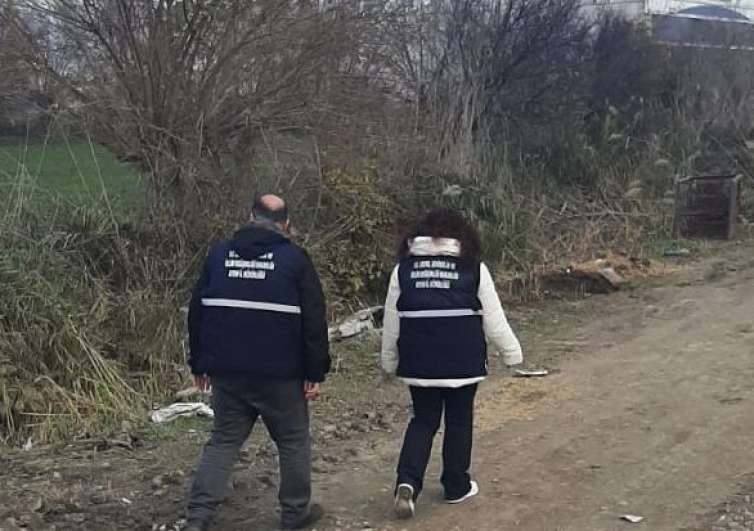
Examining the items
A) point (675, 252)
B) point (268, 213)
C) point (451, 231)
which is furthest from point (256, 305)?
point (675, 252)

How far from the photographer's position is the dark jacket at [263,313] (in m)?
5.43

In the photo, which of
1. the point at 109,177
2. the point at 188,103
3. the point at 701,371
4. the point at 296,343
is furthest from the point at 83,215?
the point at 701,371

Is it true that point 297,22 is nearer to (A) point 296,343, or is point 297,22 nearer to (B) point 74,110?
(B) point 74,110

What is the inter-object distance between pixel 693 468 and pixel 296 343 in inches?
101

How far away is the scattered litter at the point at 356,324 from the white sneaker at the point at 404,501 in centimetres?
398

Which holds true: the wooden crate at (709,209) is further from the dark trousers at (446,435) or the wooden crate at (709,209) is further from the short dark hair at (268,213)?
the short dark hair at (268,213)

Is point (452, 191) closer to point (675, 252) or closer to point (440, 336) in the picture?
point (675, 252)

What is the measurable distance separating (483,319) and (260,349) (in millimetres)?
1180

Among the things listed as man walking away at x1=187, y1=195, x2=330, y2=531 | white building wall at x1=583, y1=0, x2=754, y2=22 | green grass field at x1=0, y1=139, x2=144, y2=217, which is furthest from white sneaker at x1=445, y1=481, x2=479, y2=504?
white building wall at x1=583, y1=0, x2=754, y2=22

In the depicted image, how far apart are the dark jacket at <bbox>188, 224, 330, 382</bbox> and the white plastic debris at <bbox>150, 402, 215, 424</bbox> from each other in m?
2.27

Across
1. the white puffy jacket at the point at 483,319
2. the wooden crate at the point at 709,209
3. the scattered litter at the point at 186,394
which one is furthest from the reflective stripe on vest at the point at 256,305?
the wooden crate at the point at 709,209

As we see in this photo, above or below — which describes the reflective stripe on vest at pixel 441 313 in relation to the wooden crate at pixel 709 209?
above

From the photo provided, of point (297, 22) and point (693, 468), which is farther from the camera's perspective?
point (297, 22)

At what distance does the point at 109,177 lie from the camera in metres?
9.89
